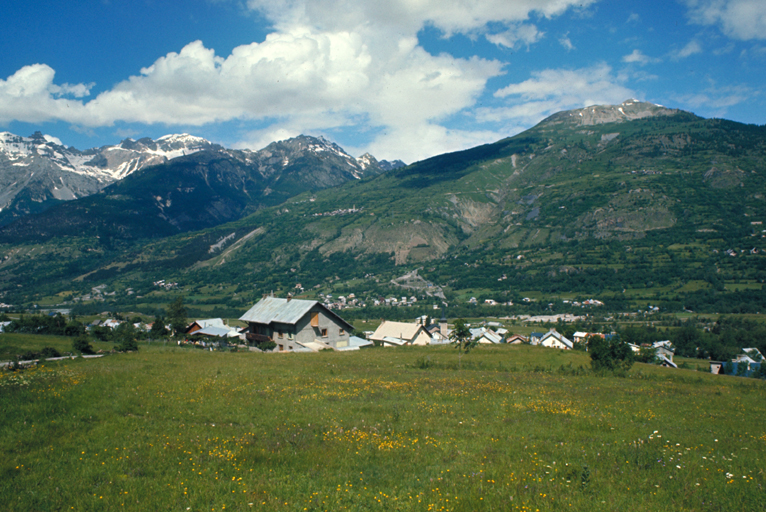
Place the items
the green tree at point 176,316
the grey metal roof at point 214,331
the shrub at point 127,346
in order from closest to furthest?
the shrub at point 127,346 → the green tree at point 176,316 → the grey metal roof at point 214,331

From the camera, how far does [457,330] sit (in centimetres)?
3616

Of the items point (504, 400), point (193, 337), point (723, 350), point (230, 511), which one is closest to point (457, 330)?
point (504, 400)

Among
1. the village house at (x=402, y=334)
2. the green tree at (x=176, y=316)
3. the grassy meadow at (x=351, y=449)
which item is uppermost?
the grassy meadow at (x=351, y=449)

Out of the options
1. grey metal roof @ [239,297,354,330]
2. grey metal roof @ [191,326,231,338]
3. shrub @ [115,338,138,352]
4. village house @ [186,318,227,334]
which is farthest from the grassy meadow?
village house @ [186,318,227,334]

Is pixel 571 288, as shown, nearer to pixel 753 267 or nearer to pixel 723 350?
pixel 753 267

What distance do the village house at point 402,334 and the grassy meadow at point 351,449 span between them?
56.3m

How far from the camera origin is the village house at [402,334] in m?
74.3

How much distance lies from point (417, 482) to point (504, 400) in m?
10.2

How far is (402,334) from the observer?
76.4m

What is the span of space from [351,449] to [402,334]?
218 feet

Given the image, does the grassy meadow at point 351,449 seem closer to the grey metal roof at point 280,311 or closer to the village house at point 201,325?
the grey metal roof at point 280,311

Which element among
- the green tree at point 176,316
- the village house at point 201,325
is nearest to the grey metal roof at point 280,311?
the green tree at point 176,316

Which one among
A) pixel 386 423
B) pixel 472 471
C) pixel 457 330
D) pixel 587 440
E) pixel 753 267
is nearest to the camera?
pixel 472 471

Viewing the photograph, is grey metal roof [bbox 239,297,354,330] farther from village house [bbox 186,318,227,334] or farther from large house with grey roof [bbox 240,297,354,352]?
village house [bbox 186,318,227,334]
